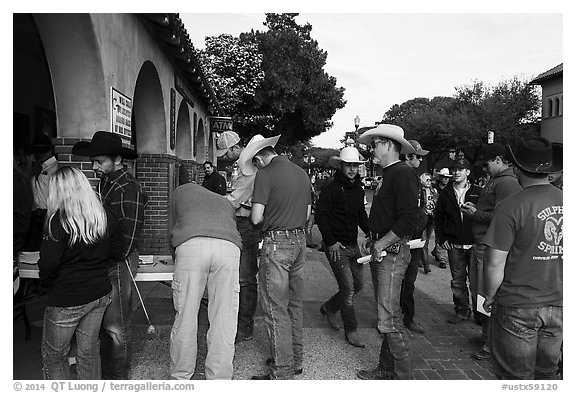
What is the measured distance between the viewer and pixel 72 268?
3.07 meters

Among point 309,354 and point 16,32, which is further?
point 16,32

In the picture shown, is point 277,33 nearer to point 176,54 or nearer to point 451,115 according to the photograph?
point 451,115

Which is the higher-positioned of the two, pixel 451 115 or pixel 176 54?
pixel 451 115

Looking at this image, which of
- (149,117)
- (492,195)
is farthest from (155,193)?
(492,195)

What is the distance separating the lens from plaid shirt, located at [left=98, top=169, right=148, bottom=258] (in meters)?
3.55

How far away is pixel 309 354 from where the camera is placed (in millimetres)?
4516

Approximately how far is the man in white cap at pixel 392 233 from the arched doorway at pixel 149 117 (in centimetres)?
438

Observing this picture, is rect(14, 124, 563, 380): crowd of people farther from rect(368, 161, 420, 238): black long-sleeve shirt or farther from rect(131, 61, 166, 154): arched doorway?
rect(131, 61, 166, 154): arched doorway

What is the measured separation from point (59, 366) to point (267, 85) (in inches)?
997

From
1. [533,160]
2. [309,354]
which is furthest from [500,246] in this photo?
[309,354]

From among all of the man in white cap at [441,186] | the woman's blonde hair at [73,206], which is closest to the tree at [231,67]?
the man in white cap at [441,186]

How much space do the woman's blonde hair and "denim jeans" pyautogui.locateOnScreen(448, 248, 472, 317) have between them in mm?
4230

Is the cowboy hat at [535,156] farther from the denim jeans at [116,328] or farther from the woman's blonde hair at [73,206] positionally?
the denim jeans at [116,328]

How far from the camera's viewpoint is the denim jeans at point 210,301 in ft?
11.6
